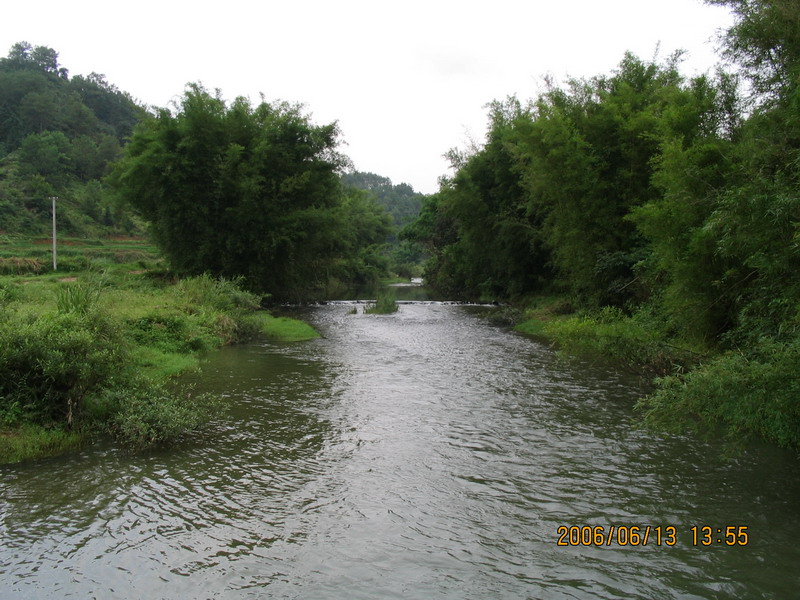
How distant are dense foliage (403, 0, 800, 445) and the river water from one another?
0.94 metres

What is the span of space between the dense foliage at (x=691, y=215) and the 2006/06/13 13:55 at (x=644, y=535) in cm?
110

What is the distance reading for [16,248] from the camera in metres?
36.3

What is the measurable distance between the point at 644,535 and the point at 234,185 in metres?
24.4

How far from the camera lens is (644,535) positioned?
570cm

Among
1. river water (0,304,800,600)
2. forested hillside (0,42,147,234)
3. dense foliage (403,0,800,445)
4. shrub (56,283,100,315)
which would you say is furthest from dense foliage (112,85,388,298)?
river water (0,304,800,600)

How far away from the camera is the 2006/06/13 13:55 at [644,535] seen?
5.57 meters

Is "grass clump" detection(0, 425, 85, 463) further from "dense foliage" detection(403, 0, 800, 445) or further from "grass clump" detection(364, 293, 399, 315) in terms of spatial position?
"grass clump" detection(364, 293, 399, 315)

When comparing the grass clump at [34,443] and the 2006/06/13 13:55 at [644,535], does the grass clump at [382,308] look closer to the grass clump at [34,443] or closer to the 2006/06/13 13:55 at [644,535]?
the grass clump at [34,443]

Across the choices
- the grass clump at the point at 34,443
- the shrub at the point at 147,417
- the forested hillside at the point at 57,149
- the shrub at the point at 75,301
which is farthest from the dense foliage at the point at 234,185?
the grass clump at the point at 34,443

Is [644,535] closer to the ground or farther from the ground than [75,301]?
closer to the ground

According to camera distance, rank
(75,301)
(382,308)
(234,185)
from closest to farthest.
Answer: (75,301), (234,185), (382,308)

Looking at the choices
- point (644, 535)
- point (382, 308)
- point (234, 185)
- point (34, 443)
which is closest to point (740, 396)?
point (644, 535)

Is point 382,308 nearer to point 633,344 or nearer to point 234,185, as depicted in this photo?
point 234,185

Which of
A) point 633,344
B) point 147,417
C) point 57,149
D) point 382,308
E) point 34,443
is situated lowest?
point 34,443
